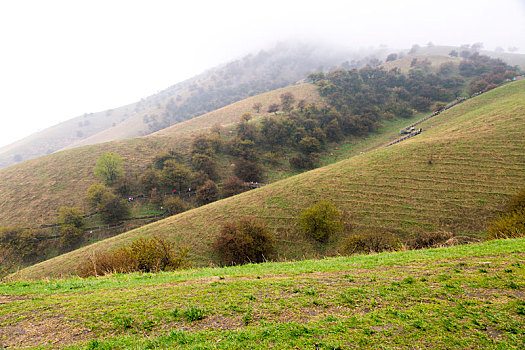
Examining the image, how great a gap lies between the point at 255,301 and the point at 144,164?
207 feet

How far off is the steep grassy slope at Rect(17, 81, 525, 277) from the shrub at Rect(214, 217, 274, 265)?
187cm

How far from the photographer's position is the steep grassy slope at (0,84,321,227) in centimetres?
4138

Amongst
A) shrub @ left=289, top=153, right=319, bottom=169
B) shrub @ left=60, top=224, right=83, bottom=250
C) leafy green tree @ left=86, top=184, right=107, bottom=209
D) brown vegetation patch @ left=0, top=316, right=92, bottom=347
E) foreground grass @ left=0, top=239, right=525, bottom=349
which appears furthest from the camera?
shrub @ left=289, top=153, right=319, bottom=169

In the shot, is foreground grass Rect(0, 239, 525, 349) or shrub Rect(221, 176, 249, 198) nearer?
foreground grass Rect(0, 239, 525, 349)

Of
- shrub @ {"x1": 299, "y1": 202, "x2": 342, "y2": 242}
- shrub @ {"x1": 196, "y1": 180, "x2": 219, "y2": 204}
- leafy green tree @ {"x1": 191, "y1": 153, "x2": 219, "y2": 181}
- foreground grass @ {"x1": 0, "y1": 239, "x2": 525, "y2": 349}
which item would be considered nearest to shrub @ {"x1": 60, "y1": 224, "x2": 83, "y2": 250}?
shrub @ {"x1": 196, "y1": 180, "x2": 219, "y2": 204}

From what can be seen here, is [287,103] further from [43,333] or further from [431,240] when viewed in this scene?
[43,333]

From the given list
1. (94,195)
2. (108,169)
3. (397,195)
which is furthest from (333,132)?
(94,195)

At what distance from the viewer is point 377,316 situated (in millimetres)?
5625

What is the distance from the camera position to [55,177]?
50.2m

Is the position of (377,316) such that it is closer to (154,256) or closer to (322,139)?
→ (154,256)

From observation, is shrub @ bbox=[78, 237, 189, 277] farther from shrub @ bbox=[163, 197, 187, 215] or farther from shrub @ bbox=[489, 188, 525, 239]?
shrub @ bbox=[163, 197, 187, 215]

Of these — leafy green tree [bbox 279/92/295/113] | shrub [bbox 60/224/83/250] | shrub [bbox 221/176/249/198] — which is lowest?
shrub [bbox 221/176/249/198]

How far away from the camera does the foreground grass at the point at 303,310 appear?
4.82 metres

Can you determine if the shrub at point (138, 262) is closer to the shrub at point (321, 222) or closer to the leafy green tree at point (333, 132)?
the shrub at point (321, 222)
